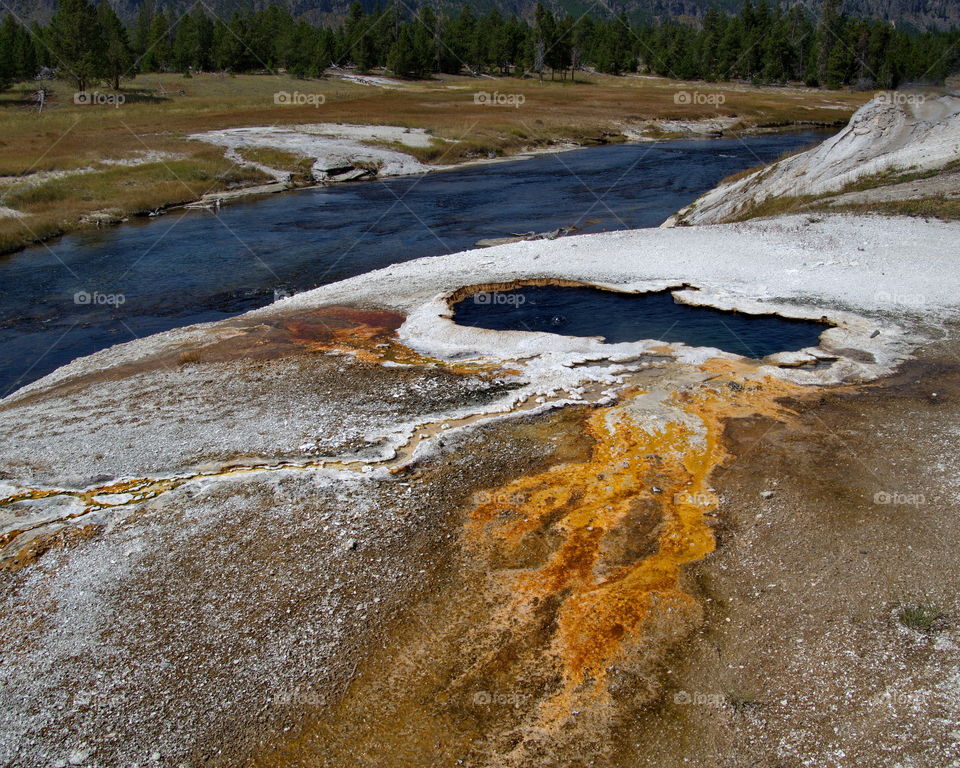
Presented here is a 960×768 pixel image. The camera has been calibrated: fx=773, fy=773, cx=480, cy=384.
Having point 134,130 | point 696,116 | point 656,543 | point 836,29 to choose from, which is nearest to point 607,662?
point 656,543

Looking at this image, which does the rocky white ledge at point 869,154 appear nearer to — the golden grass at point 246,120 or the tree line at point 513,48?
the golden grass at point 246,120

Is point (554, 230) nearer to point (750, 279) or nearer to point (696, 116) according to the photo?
point (750, 279)

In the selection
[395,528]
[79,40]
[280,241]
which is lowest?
[395,528]

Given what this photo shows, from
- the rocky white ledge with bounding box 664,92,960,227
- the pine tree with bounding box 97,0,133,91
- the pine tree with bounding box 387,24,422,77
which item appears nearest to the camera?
the rocky white ledge with bounding box 664,92,960,227

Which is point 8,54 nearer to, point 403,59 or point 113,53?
point 113,53

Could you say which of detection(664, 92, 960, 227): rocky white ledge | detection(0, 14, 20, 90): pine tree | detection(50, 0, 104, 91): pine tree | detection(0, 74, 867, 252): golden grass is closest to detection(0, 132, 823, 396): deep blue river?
detection(0, 74, 867, 252): golden grass

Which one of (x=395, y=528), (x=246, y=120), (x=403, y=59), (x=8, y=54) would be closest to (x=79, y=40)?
(x=8, y=54)

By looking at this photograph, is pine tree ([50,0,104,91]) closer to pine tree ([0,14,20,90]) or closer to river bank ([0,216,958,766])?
pine tree ([0,14,20,90])
